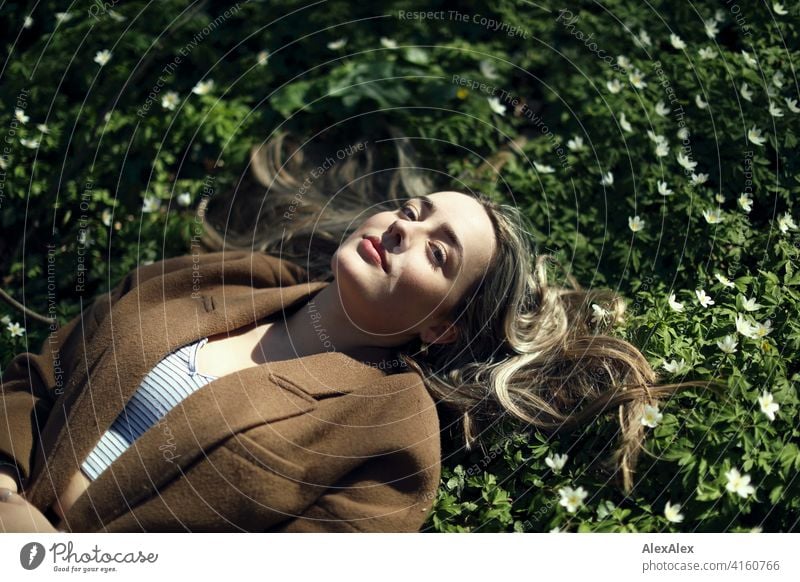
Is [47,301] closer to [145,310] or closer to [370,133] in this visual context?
[145,310]

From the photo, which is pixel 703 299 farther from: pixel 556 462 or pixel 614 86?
pixel 614 86

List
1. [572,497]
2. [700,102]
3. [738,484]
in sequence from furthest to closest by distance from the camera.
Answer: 1. [700,102]
2. [572,497]
3. [738,484]

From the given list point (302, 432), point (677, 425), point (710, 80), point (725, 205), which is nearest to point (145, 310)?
point (302, 432)

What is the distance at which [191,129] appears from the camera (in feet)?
11.8

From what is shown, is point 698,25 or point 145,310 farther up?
point 698,25

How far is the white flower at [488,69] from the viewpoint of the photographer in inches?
145

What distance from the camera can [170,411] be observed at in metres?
2.37

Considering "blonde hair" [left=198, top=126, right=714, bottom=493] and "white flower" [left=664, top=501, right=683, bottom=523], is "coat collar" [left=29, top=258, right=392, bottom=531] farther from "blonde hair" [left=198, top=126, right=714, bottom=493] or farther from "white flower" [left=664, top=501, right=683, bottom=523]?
"white flower" [left=664, top=501, right=683, bottom=523]

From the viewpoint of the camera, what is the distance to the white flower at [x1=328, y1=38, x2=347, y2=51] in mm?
3732

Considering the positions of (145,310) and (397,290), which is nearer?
Result: (397,290)

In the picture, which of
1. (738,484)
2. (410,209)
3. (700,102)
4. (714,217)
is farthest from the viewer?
(700,102)

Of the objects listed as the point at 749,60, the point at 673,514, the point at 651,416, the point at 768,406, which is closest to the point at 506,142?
the point at 749,60

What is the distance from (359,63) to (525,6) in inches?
32.1

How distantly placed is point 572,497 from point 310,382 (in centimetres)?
80
